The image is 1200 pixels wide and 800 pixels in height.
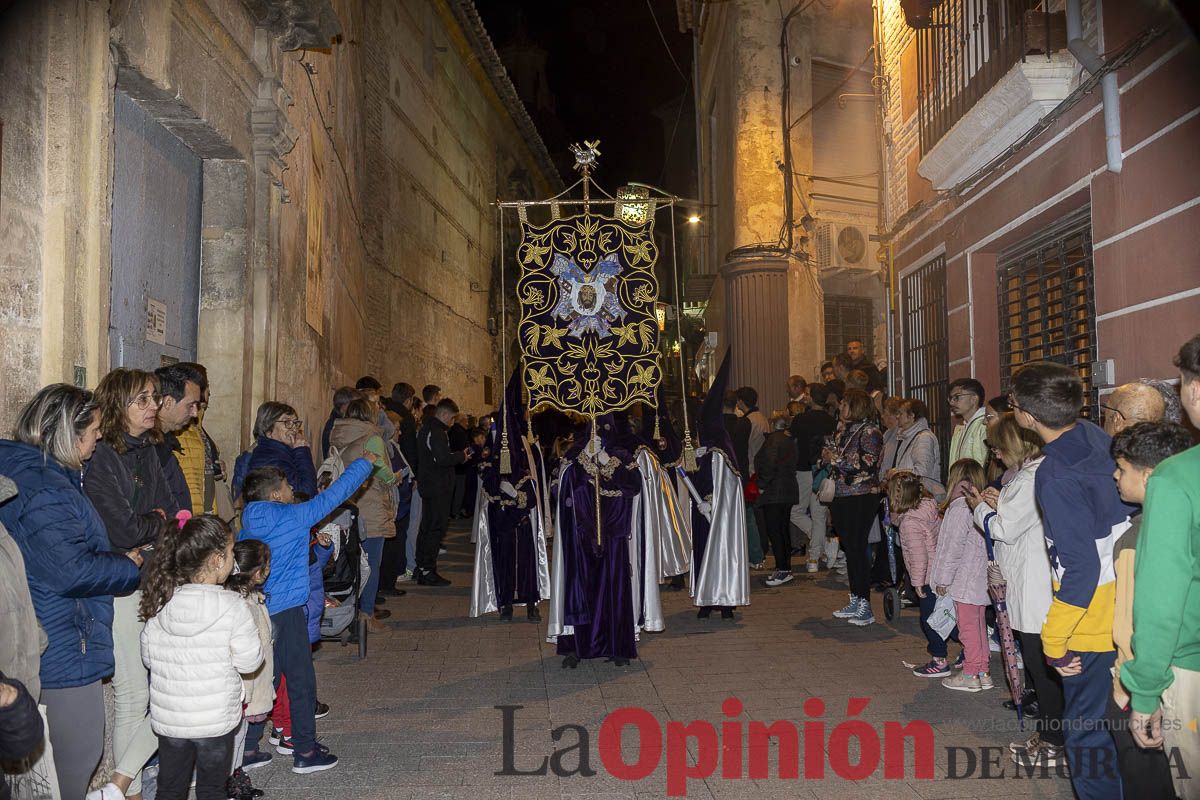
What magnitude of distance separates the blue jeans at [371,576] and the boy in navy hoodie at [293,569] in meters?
2.78

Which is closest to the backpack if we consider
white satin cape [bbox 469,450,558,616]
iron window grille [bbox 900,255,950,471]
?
white satin cape [bbox 469,450,558,616]

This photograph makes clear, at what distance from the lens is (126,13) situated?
5691mm

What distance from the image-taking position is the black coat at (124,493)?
168 inches

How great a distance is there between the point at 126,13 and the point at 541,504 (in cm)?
498

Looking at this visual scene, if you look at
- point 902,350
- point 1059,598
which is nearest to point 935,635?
point 1059,598

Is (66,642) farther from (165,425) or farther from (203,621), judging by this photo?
(165,425)

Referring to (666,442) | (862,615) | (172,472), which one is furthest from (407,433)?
(172,472)

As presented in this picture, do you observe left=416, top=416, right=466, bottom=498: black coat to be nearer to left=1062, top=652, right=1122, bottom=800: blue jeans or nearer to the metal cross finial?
the metal cross finial

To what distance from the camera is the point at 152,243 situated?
23.4 ft

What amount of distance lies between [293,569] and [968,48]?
7736mm

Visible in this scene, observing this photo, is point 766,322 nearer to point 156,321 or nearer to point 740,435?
point 740,435

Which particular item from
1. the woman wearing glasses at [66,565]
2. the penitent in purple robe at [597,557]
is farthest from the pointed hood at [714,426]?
the woman wearing glasses at [66,565]

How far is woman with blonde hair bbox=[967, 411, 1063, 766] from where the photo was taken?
4855 millimetres

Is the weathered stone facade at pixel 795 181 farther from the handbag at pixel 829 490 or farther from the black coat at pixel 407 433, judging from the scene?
the handbag at pixel 829 490
